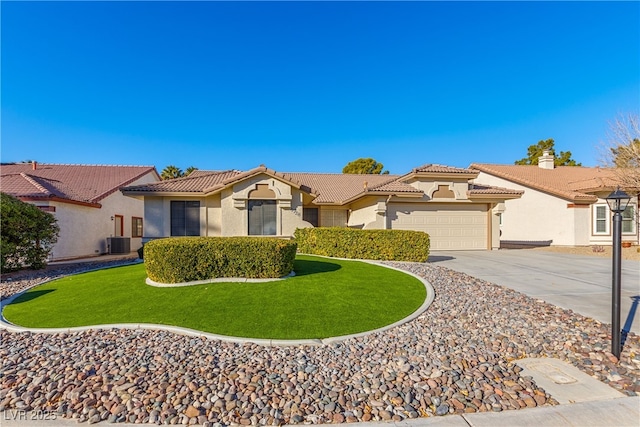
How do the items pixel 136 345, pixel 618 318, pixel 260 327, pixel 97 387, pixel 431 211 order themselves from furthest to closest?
pixel 431 211, pixel 260 327, pixel 136 345, pixel 618 318, pixel 97 387

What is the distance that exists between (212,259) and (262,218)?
25.1 feet

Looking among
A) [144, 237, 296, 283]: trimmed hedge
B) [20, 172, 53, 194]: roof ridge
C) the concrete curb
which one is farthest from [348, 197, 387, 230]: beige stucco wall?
[20, 172, 53, 194]: roof ridge

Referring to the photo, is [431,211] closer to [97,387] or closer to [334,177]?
[334,177]

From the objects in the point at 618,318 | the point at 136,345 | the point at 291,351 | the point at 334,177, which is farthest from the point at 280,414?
the point at 334,177

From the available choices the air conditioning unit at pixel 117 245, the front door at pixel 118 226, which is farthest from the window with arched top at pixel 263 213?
the front door at pixel 118 226

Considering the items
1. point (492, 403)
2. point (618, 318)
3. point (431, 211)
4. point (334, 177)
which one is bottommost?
point (492, 403)

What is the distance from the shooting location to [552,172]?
Result: 25.9 m

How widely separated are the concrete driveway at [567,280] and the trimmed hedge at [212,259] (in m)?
6.68

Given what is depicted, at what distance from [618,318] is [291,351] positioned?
16.6 ft

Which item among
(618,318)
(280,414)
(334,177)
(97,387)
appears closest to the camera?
(280,414)

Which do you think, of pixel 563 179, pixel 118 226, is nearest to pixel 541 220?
pixel 563 179

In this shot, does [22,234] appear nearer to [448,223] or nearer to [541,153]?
[448,223]

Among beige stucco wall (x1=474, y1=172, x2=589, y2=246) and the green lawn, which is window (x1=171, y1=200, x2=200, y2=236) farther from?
beige stucco wall (x1=474, y1=172, x2=589, y2=246)

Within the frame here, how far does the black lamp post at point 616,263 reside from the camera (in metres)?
4.73
